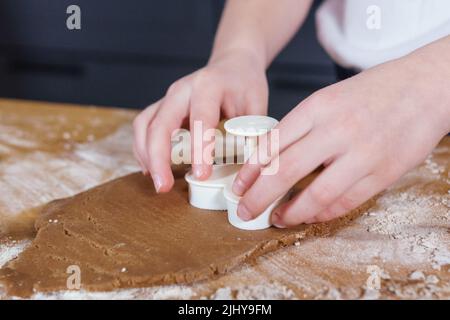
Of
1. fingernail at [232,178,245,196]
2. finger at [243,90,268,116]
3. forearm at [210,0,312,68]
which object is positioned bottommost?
fingernail at [232,178,245,196]

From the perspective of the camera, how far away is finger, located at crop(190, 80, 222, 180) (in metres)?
0.80

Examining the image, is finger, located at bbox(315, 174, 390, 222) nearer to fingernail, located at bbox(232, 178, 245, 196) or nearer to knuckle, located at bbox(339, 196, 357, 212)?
knuckle, located at bbox(339, 196, 357, 212)

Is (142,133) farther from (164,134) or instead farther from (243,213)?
(243,213)

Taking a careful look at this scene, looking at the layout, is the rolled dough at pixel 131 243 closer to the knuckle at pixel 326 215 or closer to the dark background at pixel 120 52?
the knuckle at pixel 326 215

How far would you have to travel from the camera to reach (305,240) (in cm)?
76

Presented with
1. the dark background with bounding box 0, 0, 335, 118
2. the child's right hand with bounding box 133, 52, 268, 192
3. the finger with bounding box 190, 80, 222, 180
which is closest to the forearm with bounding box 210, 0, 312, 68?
the child's right hand with bounding box 133, 52, 268, 192

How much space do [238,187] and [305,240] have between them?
0.11m

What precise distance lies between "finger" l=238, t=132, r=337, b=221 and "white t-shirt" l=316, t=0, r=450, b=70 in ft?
1.22

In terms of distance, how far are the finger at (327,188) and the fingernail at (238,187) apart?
6 centimetres

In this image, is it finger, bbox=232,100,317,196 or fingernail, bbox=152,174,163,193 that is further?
fingernail, bbox=152,174,163,193

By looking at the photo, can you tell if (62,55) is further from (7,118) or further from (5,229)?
(5,229)

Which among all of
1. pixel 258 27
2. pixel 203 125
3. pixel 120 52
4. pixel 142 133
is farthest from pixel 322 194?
pixel 120 52
